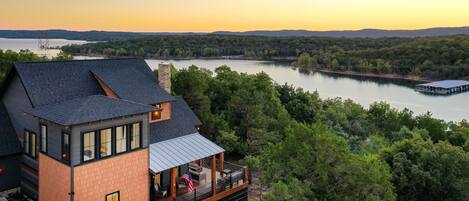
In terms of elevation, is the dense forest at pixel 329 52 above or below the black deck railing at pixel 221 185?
above

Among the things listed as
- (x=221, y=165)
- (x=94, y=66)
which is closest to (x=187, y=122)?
(x=221, y=165)

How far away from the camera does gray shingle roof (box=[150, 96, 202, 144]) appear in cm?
1820

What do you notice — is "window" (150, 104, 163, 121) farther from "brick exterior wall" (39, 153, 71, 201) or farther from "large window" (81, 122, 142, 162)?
"brick exterior wall" (39, 153, 71, 201)

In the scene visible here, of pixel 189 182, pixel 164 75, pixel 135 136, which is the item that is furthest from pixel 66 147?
pixel 164 75

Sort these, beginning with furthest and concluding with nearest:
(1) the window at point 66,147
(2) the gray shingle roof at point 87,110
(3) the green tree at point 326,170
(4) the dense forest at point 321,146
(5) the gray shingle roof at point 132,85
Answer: (5) the gray shingle roof at point 132,85 < (4) the dense forest at point 321,146 < (3) the green tree at point 326,170 < (1) the window at point 66,147 < (2) the gray shingle roof at point 87,110

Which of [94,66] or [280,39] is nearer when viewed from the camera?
[94,66]

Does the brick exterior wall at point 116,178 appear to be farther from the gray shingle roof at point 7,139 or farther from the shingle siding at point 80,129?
the gray shingle roof at point 7,139

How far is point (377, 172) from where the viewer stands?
640 inches

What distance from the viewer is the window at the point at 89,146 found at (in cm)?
1395

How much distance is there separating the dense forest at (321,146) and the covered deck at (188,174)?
1763mm

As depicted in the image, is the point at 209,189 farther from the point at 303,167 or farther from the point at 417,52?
the point at 417,52

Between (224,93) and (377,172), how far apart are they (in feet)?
62.9

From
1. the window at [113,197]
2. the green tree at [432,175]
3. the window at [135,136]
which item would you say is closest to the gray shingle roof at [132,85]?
the window at [135,136]

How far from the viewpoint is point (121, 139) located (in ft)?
49.0
